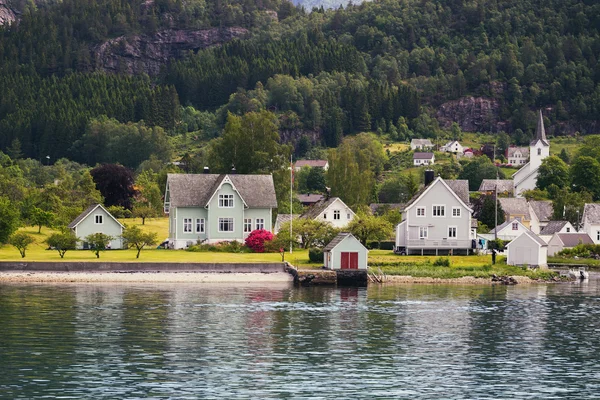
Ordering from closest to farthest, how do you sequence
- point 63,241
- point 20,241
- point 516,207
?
1. point 20,241
2. point 63,241
3. point 516,207

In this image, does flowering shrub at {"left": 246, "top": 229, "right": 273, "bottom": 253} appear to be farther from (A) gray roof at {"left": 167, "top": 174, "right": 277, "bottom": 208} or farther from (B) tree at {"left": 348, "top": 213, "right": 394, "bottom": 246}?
(B) tree at {"left": 348, "top": 213, "right": 394, "bottom": 246}

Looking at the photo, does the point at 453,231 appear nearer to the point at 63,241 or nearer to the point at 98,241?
the point at 98,241

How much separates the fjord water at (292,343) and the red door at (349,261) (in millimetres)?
5950

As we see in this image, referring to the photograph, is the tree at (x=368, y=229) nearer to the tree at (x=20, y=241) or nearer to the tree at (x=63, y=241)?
the tree at (x=63, y=241)

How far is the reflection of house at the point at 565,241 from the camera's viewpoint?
109250mm

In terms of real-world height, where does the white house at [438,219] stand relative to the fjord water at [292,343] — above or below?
→ above

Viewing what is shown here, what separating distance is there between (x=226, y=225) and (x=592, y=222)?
136 ft

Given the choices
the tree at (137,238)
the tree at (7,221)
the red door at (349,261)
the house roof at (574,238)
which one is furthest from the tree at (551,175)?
the tree at (7,221)

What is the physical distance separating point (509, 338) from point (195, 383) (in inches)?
818

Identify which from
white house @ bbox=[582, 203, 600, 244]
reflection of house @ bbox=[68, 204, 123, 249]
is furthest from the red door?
white house @ bbox=[582, 203, 600, 244]

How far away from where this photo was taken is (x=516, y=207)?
132000mm

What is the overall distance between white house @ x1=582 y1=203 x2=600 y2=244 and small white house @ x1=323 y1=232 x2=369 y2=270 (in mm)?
40430

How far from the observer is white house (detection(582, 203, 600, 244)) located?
11775cm

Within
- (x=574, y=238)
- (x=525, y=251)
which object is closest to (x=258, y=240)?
(x=525, y=251)
